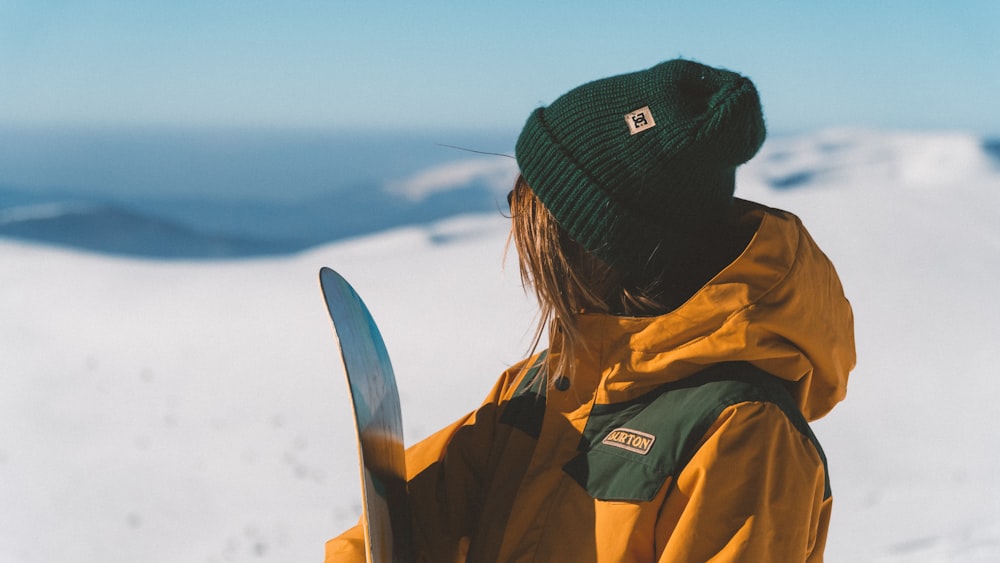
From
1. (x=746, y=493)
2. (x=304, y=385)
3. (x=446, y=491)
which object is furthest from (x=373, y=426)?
(x=304, y=385)

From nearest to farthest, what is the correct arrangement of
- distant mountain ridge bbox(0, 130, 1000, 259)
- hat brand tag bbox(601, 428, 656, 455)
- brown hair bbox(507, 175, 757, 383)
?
hat brand tag bbox(601, 428, 656, 455) < brown hair bbox(507, 175, 757, 383) < distant mountain ridge bbox(0, 130, 1000, 259)

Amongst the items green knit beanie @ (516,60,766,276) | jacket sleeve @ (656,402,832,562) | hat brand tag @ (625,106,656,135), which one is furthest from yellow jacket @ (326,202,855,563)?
hat brand tag @ (625,106,656,135)

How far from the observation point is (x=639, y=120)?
133cm

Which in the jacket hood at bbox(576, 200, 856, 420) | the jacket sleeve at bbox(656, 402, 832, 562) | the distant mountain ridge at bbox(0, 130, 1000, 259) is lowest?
the distant mountain ridge at bbox(0, 130, 1000, 259)

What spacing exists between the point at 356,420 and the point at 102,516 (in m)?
3.11

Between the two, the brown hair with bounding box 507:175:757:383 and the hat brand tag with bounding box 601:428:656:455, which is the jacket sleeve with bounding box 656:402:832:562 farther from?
the brown hair with bounding box 507:175:757:383

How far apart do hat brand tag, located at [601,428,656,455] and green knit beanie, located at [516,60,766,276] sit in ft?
0.84

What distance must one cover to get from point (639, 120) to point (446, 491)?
30.7 inches

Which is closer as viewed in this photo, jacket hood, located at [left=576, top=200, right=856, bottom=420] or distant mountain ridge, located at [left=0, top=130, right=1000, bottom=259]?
jacket hood, located at [left=576, top=200, right=856, bottom=420]

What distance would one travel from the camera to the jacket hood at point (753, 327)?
127cm

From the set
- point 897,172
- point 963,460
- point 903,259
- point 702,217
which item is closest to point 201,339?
point 963,460

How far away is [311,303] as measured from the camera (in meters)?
6.69

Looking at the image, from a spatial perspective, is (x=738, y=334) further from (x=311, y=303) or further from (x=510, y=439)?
(x=311, y=303)

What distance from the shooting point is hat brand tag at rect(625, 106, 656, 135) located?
132 centimetres
